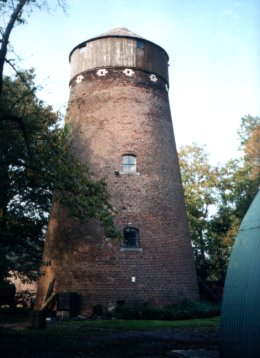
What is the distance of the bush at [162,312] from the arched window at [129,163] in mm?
5660

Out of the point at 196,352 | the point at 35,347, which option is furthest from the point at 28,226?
the point at 196,352

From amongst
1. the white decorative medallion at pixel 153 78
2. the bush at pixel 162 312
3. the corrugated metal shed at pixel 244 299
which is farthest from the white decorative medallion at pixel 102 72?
the corrugated metal shed at pixel 244 299

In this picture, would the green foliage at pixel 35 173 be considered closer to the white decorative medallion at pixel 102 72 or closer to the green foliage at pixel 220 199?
the white decorative medallion at pixel 102 72

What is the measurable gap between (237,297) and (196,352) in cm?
248

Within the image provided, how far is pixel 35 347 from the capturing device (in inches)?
346

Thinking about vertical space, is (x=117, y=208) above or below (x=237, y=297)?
above

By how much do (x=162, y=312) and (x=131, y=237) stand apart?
10.6 feet

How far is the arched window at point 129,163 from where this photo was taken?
17438mm

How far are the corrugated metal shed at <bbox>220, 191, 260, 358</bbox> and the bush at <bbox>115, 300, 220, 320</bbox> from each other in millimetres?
9451

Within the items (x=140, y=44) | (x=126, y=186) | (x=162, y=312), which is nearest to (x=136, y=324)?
(x=162, y=312)

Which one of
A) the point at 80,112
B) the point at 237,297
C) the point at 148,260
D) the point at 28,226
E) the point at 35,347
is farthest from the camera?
the point at 28,226

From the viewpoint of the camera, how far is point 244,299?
221 inches

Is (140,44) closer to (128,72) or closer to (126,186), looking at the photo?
(128,72)

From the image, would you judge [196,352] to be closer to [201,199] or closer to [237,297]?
[237,297]
